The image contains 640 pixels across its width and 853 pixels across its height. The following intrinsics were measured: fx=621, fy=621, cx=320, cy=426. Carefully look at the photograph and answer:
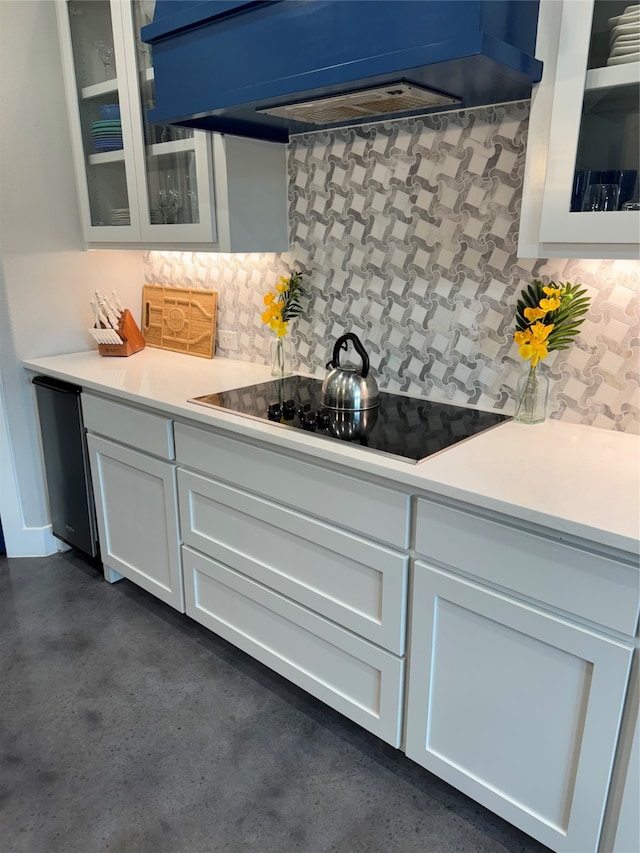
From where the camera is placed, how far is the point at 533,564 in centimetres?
128

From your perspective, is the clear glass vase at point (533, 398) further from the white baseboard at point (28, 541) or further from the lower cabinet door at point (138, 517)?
the white baseboard at point (28, 541)

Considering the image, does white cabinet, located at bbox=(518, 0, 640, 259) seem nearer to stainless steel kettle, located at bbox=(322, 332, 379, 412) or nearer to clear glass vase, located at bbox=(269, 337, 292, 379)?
stainless steel kettle, located at bbox=(322, 332, 379, 412)

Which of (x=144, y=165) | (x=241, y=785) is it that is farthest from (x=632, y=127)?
(x=241, y=785)

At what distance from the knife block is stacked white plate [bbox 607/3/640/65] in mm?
2130

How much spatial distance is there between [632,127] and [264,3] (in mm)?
935

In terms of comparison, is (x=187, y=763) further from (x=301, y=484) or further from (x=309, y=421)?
(x=309, y=421)

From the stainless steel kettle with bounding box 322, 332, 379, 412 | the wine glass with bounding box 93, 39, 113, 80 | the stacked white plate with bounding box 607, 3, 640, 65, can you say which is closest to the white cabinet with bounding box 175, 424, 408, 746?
the stainless steel kettle with bounding box 322, 332, 379, 412

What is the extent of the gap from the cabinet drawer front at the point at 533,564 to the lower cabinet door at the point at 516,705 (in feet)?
0.14

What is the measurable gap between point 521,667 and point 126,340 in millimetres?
2143

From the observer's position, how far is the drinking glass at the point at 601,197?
4.36ft

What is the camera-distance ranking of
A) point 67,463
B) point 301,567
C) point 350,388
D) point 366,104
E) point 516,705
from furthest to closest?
1. point 67,463
2. point 350,388
3. point 301,567
4. point 366,104
5. point 516,705

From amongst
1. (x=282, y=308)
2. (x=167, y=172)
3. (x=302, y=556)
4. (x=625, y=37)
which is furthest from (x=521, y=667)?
(x=167, y=172)

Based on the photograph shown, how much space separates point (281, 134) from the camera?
7.11 feet

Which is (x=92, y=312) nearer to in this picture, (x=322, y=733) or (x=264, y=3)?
(x=264, y=3)
